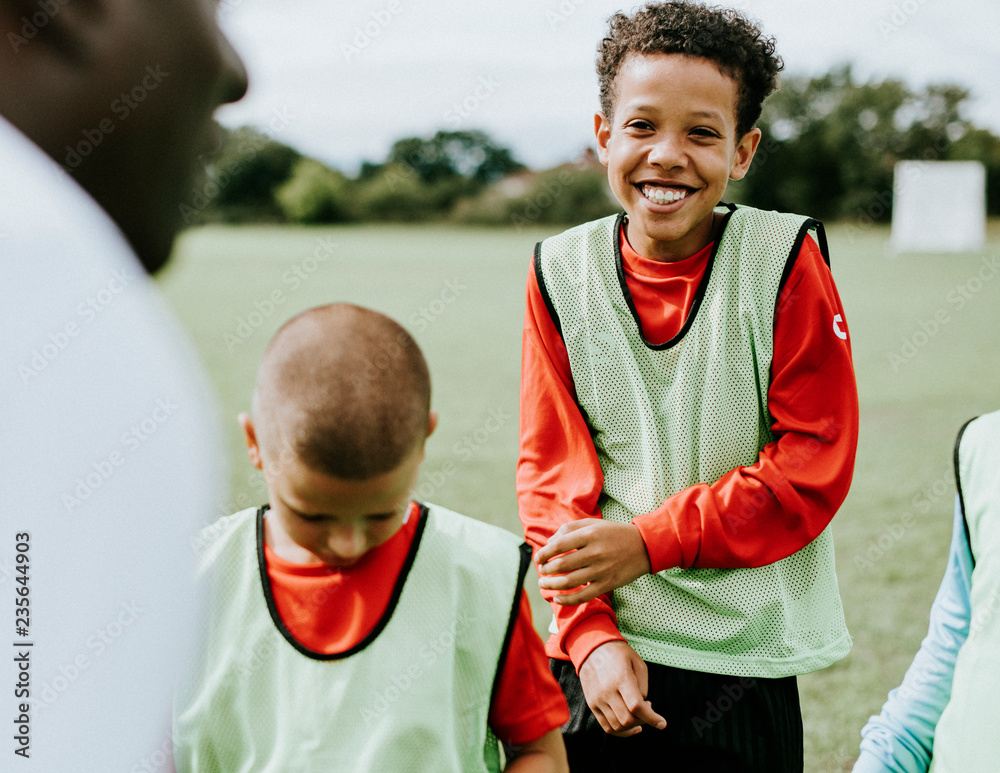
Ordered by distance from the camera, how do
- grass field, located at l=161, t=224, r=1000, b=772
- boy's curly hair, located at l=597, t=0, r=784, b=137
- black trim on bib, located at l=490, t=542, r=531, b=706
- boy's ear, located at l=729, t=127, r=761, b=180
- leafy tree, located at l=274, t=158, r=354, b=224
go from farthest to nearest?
leafy tree, located at l=274, t=158, r=354, b=224
grass field, located at l=161, t=224, r=1000, b=772
boy's ear, located at l=729, t=127, r=761, b=180
boy's curly hair, located at l=597, t=0, r=784, b=137
black trim on bib, located at l=490, t=542, r=531, b=706

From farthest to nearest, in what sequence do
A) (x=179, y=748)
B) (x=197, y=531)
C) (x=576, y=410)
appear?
(x=576, y=410), (x=179, y=748), (x=197, y=531)

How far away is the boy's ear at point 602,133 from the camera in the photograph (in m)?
1.68

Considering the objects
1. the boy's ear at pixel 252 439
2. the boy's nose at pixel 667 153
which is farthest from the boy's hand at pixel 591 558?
the boy's nose at pixel 667 153

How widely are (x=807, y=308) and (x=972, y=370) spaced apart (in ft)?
26.8

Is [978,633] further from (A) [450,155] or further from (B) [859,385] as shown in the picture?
(A) [450,155]

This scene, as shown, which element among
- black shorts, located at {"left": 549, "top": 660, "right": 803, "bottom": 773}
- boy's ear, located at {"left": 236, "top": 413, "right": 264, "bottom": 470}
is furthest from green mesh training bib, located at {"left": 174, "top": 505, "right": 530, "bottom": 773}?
black shorts, located at {"left": 549, "top": 660, "right": 803, "bottom": 773}

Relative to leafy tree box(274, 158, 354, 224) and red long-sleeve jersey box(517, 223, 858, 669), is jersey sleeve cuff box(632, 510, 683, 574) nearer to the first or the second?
red long-sleeve jersey box(517, 223, 858, 669)

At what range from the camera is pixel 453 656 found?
1195mm

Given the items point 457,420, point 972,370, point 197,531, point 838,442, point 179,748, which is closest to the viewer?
point 197,531

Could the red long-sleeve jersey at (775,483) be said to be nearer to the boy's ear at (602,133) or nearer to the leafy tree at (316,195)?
the boy's ear at (602,133)

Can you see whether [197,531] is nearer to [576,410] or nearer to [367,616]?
[367,616]

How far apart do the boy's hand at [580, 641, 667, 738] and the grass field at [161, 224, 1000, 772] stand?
78 cm

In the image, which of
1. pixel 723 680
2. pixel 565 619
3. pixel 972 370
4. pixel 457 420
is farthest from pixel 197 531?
pixel 972 370

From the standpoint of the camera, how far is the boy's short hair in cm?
107
